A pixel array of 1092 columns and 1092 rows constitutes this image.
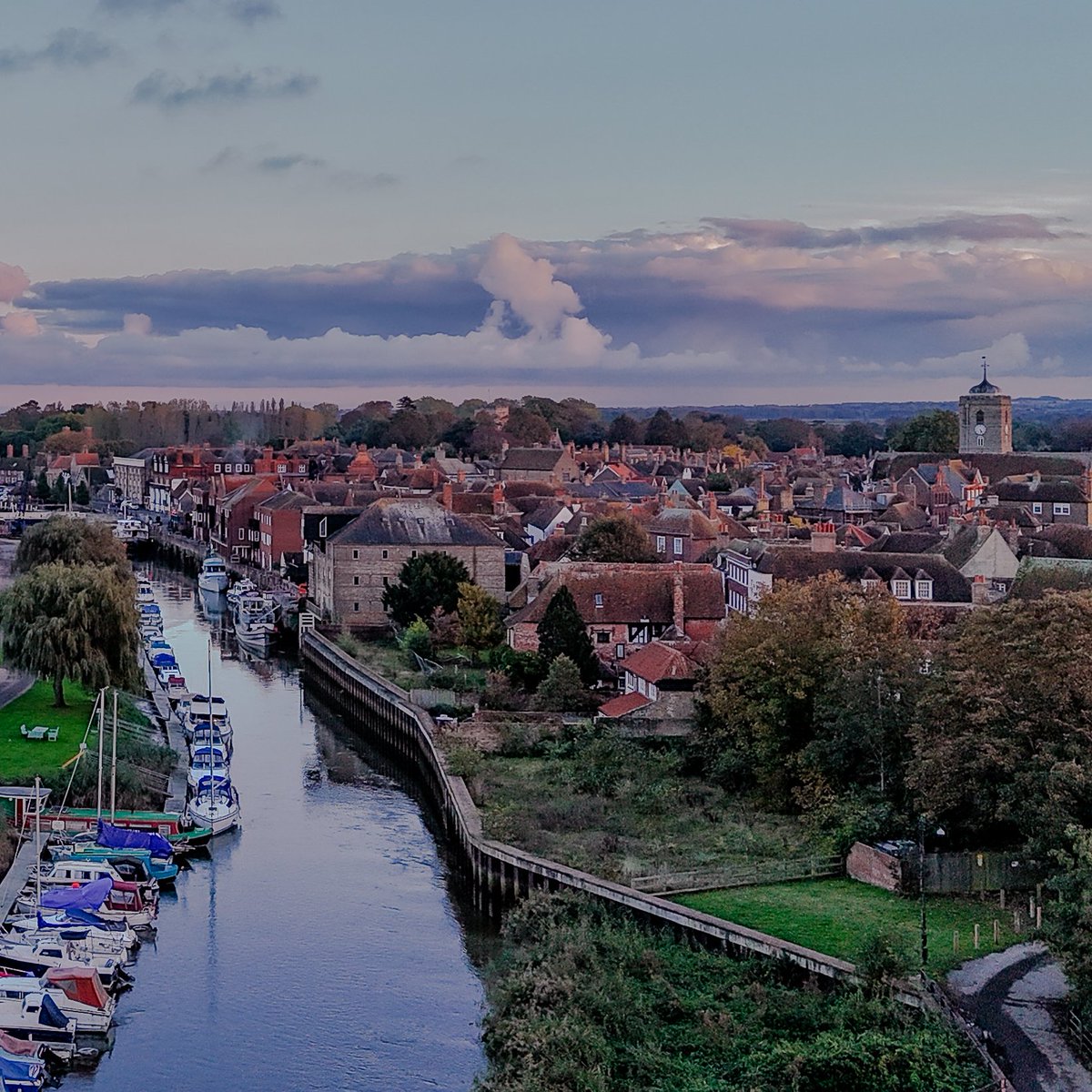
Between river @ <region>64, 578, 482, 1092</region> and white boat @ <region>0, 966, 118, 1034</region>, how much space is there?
0.51 meters

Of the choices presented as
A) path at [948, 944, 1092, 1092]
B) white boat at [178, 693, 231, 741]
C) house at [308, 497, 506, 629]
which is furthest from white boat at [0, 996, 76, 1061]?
house at [308, 497, 506, 629]

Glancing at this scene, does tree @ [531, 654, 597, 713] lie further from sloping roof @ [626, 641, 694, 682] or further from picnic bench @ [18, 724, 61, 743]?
picnic bench @ [18, 724, 61, 743]

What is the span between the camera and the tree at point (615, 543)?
69438 millimetres

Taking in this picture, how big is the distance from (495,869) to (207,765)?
1188 cm

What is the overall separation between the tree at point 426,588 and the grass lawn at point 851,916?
→ 35038 mm

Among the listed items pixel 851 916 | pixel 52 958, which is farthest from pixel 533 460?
pixel 52 958

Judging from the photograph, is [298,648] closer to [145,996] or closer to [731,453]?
[145,996]

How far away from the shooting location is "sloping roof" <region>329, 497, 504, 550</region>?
7400 cm

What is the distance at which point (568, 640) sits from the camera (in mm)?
54531

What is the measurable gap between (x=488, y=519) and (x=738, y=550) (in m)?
26.3

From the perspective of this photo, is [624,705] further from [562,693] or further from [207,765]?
[207,765]

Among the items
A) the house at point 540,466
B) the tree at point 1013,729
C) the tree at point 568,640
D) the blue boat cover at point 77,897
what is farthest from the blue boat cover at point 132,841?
the house at point 540,466

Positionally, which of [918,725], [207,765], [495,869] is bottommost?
[495,869]

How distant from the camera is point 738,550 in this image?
6369 cm
